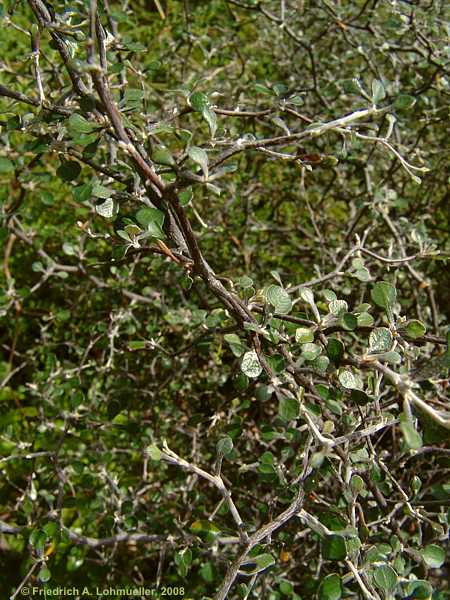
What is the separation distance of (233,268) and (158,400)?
1.49 feet

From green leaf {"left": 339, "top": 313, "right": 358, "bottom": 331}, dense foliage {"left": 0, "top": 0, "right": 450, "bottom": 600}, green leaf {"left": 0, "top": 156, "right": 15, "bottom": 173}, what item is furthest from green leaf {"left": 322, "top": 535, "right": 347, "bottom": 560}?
green leaf {"left": 0, "top": 156, "right": 15, "bottom": 173}

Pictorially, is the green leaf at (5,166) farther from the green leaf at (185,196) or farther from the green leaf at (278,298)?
the green leaf at (278,298)

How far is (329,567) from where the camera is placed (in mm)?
1238

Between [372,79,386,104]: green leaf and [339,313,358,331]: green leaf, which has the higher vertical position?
[372,79,386,104]: green leaf

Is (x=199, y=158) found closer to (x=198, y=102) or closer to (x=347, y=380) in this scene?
(x=198, y=102)

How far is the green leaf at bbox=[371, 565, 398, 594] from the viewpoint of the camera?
0.70 meters

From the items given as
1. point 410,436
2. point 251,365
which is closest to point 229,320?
point 251,365

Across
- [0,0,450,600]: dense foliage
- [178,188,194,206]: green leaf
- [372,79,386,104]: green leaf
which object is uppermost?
[372,79,386,104]: green leaf

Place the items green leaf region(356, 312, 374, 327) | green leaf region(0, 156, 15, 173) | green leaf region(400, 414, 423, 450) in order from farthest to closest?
green leaf region(0, 156, 15, 173) < green leaf region(356, 312, 374, 327) < green leaf region(400, 414, 423, 450)

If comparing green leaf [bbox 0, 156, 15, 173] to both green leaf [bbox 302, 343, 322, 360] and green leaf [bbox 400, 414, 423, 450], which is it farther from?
green leaf [bbox 400, 414, 423, 450]

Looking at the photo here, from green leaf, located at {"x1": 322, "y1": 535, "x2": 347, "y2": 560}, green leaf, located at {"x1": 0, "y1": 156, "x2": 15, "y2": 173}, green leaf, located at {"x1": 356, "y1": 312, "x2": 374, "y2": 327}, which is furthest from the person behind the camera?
green leaf, located at {"x1": 0, "y1": 156, "x2": 15, "y2": 173}

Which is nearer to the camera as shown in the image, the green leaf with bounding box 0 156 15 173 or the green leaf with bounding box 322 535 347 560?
the green leaf with bounding box 322 535 347 560

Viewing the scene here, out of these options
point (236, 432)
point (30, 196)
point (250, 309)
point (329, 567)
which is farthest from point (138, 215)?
point (30, 196)

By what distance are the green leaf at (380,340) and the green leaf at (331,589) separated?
283 millimetres
